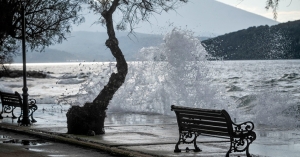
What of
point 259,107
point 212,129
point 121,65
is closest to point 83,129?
point 121,65

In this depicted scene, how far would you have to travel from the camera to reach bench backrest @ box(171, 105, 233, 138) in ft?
30.7

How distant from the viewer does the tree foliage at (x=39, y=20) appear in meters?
18.8

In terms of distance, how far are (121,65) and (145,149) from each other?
2.99 meters

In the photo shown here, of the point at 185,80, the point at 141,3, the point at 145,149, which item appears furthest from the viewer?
→ the point at 185,80

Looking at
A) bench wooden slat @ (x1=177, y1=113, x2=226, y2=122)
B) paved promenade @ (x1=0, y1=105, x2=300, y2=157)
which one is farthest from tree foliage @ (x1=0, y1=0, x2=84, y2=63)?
bench wooden slat @ (x1=177, y1=113, x2=226, y2=122)

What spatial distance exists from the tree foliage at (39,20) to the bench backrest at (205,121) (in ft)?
31.1

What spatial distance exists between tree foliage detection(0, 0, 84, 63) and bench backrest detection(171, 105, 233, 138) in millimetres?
9465

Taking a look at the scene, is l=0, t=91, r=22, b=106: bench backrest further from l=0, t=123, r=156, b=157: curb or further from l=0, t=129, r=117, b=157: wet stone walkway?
l=0, t=129, r=117, b=157: wet stone walkway

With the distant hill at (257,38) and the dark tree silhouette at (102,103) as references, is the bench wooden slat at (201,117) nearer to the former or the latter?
the dark tree silhouette at (102,103)

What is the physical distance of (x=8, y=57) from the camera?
81.6 ft

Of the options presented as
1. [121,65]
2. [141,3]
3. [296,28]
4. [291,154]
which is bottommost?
[291,154]

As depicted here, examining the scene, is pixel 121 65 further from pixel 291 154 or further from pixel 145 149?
pixel 291 154

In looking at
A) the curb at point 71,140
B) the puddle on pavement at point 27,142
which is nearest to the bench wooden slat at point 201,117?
the curb at point 71,140

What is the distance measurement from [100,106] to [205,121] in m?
3.65
